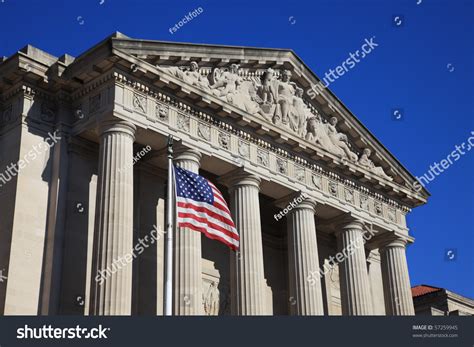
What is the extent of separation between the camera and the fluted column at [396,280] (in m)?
43.8

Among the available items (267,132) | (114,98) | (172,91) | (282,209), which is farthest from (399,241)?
(114,98)

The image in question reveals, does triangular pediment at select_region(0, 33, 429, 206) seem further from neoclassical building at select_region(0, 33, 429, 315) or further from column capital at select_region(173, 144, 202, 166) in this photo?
column capital at select_region(173, 144, 202, 166)

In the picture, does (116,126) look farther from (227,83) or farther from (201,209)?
(201,209)

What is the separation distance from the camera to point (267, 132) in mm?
38438

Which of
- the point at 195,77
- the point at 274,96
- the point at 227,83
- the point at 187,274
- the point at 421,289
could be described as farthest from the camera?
the point at 421,289

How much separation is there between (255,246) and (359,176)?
10.8m

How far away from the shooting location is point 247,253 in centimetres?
3516

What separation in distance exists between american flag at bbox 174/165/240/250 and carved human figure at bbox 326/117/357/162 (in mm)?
19944

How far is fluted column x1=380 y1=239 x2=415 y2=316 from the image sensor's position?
43841 mm

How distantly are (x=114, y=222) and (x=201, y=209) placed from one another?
718cm

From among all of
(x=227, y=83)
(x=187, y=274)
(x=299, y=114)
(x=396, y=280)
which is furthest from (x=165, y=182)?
(x=396, y=280)

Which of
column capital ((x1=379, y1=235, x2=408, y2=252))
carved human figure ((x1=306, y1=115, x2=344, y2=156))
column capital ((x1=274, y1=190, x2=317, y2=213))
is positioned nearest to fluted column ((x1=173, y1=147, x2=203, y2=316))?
column capital ((x1=274, y1=190, x2=317, y2=213))

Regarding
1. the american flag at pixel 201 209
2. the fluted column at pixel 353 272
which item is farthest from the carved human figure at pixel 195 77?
the fluted column at pixel 353 272

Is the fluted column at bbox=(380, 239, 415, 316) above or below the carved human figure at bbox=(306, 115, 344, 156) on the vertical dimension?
below
